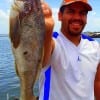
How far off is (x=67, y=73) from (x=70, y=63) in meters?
0.14

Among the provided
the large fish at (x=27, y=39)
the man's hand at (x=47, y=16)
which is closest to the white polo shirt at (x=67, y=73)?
the man's hand at (x=47, y=16)

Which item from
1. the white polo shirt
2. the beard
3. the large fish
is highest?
the large fish

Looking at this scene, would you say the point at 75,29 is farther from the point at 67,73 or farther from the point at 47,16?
the point at 47,16

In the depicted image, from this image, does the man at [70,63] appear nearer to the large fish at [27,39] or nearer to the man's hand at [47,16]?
the man's hand at [47,16]

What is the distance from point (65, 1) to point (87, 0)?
0.90ft

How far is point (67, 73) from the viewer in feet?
14.2

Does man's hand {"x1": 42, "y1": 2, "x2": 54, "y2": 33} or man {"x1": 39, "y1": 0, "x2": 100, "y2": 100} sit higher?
man's hand {"x1": 42, "y1": 2, "x2": 54, "y2": 33}

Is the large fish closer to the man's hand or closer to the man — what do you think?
the man's hand

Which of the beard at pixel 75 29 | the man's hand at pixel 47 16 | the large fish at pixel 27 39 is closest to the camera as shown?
the large fish at pixel 27 39

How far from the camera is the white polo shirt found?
14.0ft

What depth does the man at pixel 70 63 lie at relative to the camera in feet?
13.9

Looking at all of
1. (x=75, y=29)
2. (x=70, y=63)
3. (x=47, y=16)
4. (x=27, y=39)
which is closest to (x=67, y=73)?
(x=70, y=63)

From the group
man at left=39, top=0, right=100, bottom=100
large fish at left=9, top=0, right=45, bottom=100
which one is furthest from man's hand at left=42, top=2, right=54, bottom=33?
man at left=39, top=0, right=100, bottom=100

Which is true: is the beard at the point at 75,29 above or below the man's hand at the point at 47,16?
below
